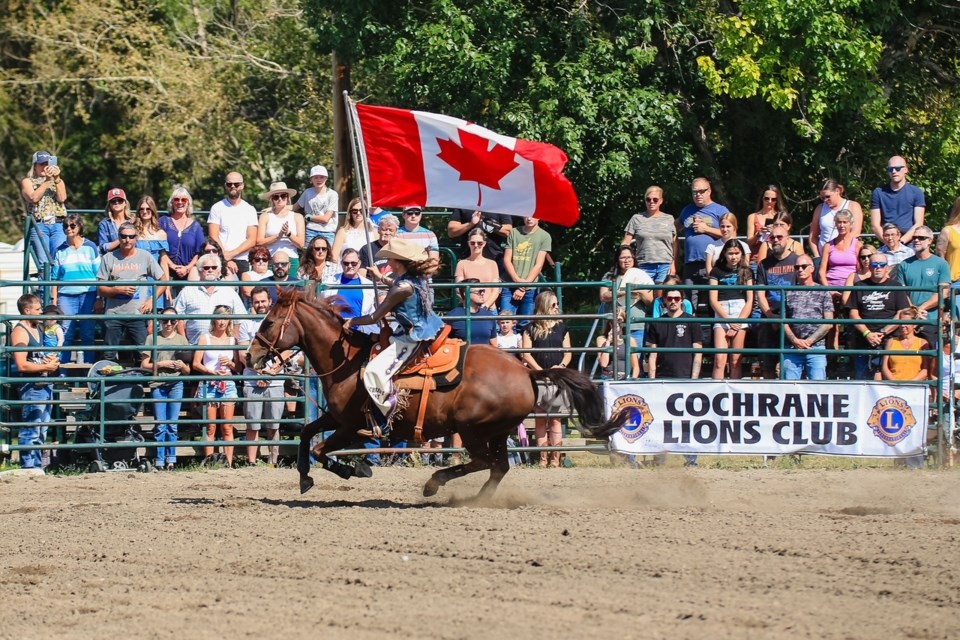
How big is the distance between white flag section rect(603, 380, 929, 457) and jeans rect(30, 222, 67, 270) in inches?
283

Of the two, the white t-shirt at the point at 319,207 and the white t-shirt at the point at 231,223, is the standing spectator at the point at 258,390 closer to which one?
the white t-shirt at the point at 231,223

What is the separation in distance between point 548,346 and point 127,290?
4.66 meters

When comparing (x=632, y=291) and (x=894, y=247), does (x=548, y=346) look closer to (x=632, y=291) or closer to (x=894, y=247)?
(x=632, y=291)

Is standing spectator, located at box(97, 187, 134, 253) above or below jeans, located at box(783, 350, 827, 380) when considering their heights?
above

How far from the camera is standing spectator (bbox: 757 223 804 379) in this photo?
14383 millimetres

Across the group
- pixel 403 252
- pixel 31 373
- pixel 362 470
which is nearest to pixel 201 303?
pixel 31 373

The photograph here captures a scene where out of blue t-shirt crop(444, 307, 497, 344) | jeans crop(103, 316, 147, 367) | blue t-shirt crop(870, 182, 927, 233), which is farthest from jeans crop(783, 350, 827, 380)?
jeans crop(103, 316, 147, 367)

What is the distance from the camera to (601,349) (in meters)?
13.6

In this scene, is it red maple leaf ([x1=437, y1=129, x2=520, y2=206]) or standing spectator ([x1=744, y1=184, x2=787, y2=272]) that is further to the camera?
standing spectator ([x1=744, y1=184, x2=787, y2=272])

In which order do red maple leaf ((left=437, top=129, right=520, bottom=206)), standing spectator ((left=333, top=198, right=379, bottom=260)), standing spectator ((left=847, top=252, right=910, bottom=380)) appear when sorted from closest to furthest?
red maple leaf ((left=437, top=129, right=520, bottom=206)) < standing spectator ((left=847, top=252, right=910, bottom=380)) < standing spectator ((left=333, top=198, right=379, bottom=260))

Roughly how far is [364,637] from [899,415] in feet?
28.3

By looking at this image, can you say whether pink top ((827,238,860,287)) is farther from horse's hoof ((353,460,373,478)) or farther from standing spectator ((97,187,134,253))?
standing spectator ((97,187,134,253))

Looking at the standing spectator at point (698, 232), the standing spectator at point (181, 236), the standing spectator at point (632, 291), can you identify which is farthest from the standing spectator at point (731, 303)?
the standing spectator at point (181, 236)

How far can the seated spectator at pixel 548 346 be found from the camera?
554 inches
